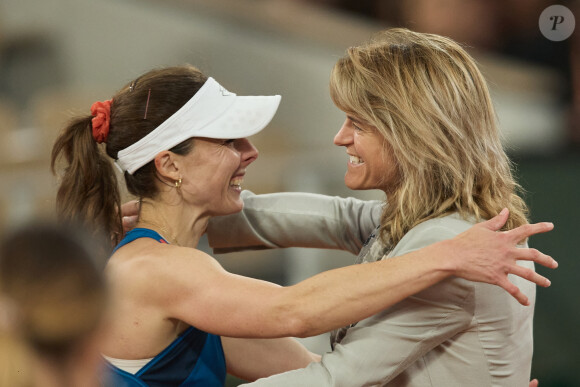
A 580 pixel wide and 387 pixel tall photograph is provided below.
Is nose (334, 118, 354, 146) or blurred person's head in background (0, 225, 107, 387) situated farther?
nose (334, 118, 354, 146)

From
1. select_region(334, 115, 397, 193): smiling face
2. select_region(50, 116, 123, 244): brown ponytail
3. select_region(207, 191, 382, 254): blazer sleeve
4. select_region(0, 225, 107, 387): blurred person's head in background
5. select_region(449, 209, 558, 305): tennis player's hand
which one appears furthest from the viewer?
select_region(207, 191, 382, 254): blazer sleeve

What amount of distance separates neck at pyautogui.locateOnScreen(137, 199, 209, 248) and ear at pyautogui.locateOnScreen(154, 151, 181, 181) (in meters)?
0.06

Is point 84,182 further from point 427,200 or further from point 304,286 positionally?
point 427,200

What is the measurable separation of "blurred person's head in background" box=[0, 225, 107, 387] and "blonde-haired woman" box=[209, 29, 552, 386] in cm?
71

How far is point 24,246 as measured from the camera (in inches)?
34.1

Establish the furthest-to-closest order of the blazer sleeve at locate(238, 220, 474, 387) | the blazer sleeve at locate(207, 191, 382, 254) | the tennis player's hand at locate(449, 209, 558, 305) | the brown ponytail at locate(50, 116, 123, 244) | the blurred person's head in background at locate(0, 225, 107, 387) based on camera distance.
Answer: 1. the blazer sleeve at locate(207, 191, 382, 254)
2. the brown ponytail at locate(50, 116, 123, 244)
3. the blazer sleeve at locate(238, 220, 474, 387)
4. the tennis player's hand at locate(449, 209, 558, 305)
5. the blurred person's head in background at locate(0, 225, 107, 387)

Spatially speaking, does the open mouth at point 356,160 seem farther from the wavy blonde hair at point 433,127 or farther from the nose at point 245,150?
the nose at point 245,150

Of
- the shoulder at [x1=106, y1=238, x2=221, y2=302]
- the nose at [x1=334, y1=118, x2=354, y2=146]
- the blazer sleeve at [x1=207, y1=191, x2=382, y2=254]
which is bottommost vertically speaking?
the blazer sleeve at [x1=207, y1=191, x2=382, y2=254]

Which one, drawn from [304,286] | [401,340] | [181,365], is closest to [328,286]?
[304,286]

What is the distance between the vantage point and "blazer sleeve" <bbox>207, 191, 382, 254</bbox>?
2033mm

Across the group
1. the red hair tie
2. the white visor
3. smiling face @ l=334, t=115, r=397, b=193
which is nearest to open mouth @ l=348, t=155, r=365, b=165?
smiling face @ l=334, t=115, r=397, b=193

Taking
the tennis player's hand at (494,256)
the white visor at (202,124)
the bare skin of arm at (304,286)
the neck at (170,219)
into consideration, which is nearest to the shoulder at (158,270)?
the bare skin of arm at (304,286)

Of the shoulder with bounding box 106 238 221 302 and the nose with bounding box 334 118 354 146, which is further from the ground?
the nose with bounding box 334 118 354 146

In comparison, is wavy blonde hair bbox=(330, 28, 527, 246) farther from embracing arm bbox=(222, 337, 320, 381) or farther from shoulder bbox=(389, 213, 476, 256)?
embracing arm bbox=(222, 337, 320, 381)
